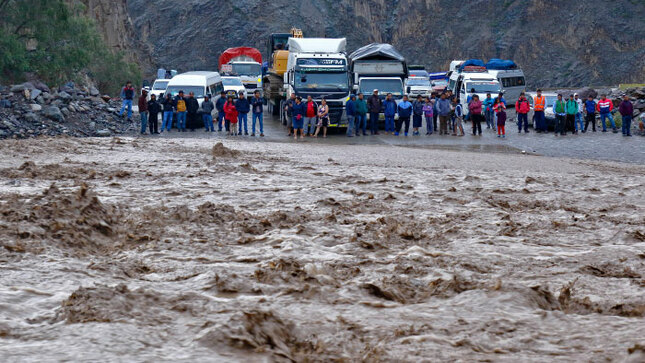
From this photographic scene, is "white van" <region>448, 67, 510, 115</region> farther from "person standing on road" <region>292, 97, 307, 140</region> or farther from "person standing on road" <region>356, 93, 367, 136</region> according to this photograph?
"person standing on road" <region>292, 97, 307, 140</region>

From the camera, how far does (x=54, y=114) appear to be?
89.3 feet

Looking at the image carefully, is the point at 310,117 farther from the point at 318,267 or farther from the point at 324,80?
the point at 318,267

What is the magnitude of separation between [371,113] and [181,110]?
6692 mm

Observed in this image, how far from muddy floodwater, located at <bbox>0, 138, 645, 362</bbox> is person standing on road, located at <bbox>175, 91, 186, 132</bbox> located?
523 inches

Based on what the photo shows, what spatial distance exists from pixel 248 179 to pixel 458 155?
760 cm

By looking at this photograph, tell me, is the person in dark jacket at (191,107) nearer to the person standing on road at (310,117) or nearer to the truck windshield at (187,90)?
the truck windshield at (187,90)

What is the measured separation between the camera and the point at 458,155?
67.8 feet

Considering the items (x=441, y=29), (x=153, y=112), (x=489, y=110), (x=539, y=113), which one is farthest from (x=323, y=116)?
(x=441, y=29)

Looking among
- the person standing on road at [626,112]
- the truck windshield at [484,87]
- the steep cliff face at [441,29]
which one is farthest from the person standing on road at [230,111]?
the steep cliff face at [441,29]

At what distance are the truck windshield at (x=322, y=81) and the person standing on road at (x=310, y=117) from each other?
113cm

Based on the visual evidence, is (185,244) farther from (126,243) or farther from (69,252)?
(69,252)

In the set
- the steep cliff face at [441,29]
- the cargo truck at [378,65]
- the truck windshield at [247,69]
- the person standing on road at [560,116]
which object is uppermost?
the steep cliff face at [441,29]

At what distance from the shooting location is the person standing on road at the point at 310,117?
26781 mm

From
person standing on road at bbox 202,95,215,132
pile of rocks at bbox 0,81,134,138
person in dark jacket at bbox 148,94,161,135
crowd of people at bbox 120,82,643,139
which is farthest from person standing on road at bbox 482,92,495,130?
pile of rocks at bbox 0,81,134,138
